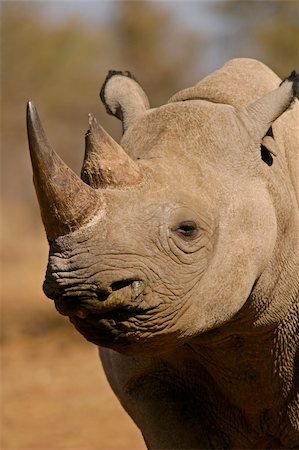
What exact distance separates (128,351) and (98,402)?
652 cm

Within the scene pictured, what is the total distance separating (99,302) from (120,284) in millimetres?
106

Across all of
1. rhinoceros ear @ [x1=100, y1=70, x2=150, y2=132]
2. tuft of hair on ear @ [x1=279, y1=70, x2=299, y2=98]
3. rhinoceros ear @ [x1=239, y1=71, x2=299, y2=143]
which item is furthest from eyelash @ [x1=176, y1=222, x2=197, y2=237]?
rhinoceros ear @ [x1=100, y1=70, x2=150, y2=132]

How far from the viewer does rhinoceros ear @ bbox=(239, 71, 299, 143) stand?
4.85 meters

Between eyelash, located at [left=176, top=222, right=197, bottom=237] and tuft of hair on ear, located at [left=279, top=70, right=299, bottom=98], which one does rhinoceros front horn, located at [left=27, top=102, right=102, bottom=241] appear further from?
tuft of hair on ear, located at [left=279, top=70, right=299, bottom=98]

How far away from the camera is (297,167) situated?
16.7 ft

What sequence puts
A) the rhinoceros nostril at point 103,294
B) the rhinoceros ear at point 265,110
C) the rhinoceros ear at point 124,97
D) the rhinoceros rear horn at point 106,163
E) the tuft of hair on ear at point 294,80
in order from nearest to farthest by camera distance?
the rhinoceros nostril at point 103,294
the rhinoceros rear horn at point 106,163
the rhinoceros ear at point 265,110
the tuft of hair on ear at point 294,80
the rhinoceros ear at point 124,97

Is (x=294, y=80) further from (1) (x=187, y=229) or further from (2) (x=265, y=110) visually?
(1) (x=187, y=229)

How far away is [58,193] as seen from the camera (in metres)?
4.18

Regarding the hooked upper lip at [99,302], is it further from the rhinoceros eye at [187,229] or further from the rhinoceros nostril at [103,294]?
the rhinoceros eye at [187,229]

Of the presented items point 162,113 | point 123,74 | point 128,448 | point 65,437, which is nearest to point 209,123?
point 162,113

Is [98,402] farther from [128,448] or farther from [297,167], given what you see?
[297,167]

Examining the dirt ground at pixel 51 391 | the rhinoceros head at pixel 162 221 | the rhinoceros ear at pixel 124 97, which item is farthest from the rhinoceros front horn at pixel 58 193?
the dirt ground at pixel 51 391

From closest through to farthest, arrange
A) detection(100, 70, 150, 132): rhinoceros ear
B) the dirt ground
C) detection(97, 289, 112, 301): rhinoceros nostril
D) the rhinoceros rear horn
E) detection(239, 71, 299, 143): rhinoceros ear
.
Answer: detection(97, 289, 112, 301): rhinoceros nostril
the rhinoceros rear horn
detection(239, 71, 299, 143): rhinoceros ear
detection(100, 70, 150, 132): rhinoceros ear
the dirt ground

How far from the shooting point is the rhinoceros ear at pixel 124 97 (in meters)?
5.34
